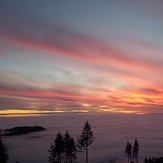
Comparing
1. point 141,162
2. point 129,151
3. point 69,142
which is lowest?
point 141,162

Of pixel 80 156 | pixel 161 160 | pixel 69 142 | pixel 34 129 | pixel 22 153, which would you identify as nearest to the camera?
pixel 69 142

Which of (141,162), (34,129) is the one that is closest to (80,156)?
(141,162)

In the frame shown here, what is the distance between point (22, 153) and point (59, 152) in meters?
46.5

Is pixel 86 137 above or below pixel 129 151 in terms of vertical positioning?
above

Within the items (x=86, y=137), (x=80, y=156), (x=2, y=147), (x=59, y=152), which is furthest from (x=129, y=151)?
(x=2, y=147)

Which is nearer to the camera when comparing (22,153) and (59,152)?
(59,152)

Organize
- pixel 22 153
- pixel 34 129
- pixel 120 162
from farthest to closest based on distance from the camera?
pixel 34 129 < pixel 22 153 < pixel 120 162

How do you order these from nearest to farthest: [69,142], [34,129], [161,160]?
[69,142] → [161,160] → [34,129]

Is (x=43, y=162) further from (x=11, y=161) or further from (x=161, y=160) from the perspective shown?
(x=161, y=160)

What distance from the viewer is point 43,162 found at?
73688 mm

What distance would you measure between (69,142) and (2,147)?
60.8 ft

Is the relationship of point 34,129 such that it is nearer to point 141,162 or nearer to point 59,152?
point 141,162

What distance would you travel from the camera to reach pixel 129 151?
71812 mm

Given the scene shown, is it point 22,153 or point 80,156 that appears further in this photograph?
point 22,153
